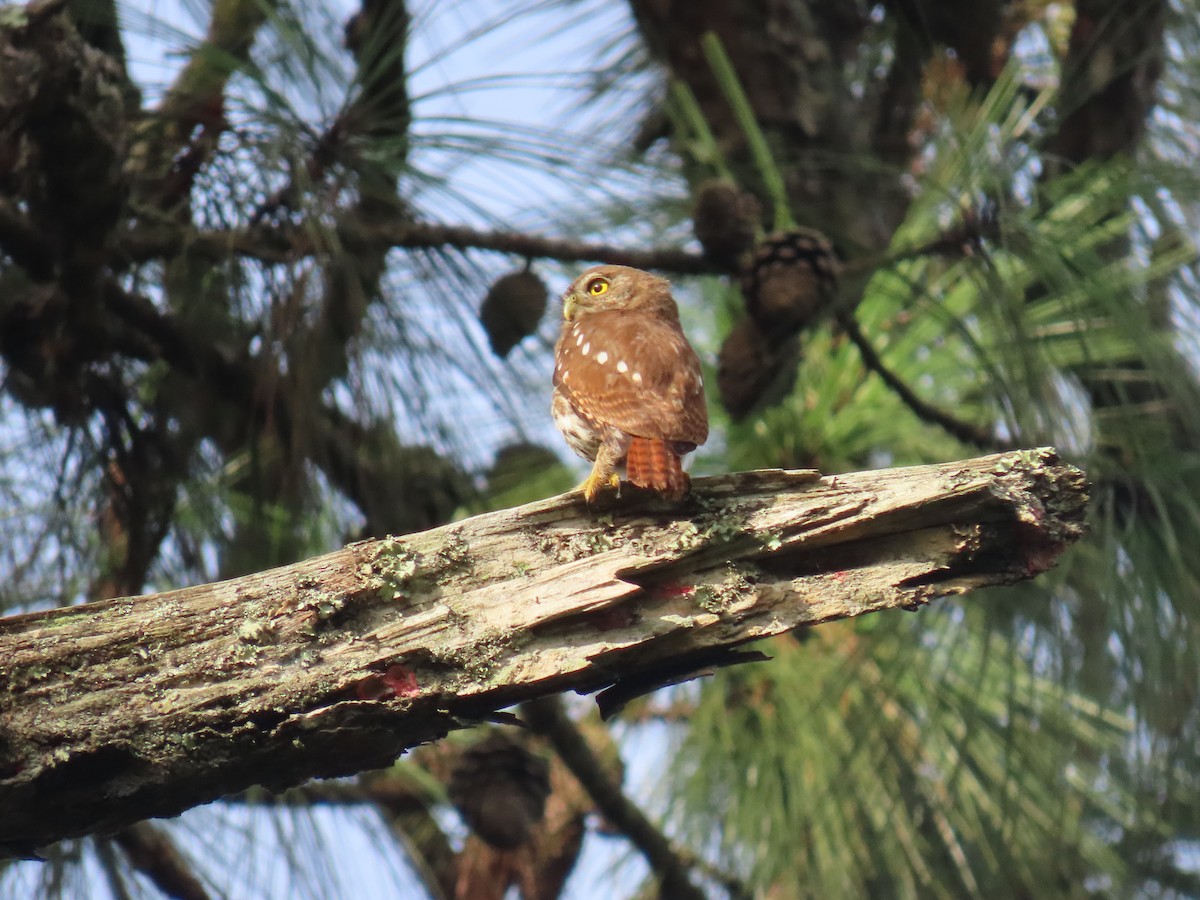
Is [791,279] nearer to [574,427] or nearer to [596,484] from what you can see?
[574,427]

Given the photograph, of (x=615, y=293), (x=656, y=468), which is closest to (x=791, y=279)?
(x=615, y=293)

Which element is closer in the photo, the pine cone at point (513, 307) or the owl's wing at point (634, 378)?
the owl's wing at point (634, 378)

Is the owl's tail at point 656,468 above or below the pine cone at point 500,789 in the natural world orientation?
above

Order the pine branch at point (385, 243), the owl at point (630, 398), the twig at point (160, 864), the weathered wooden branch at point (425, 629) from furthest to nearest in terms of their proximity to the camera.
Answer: the twig at point (160, 864)
the pine branch at point (385, 243)
the owl at point (630, 398)
the weathered wooden branch at point (425, 629)

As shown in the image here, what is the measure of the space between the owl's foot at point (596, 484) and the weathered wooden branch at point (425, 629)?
95 mm

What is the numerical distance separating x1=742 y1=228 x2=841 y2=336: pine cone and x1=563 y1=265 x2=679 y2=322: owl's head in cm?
45

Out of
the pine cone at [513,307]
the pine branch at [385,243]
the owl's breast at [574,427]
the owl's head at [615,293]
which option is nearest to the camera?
the owl's breast at [574,427]

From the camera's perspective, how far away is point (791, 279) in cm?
293

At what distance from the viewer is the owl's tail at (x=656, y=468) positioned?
1.90 m

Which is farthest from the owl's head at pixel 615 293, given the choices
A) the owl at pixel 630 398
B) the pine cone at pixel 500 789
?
the pine cone at pixel 500 789

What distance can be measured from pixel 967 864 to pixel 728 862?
2.30 ft

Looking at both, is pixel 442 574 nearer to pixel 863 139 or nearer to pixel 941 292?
pixel 941 292

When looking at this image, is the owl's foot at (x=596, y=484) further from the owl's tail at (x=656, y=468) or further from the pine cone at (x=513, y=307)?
the pine cone at (x=513, y=307)

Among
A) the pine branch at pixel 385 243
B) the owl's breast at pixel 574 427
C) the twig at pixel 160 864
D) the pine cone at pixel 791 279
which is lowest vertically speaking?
the twig at pixel 160 864
